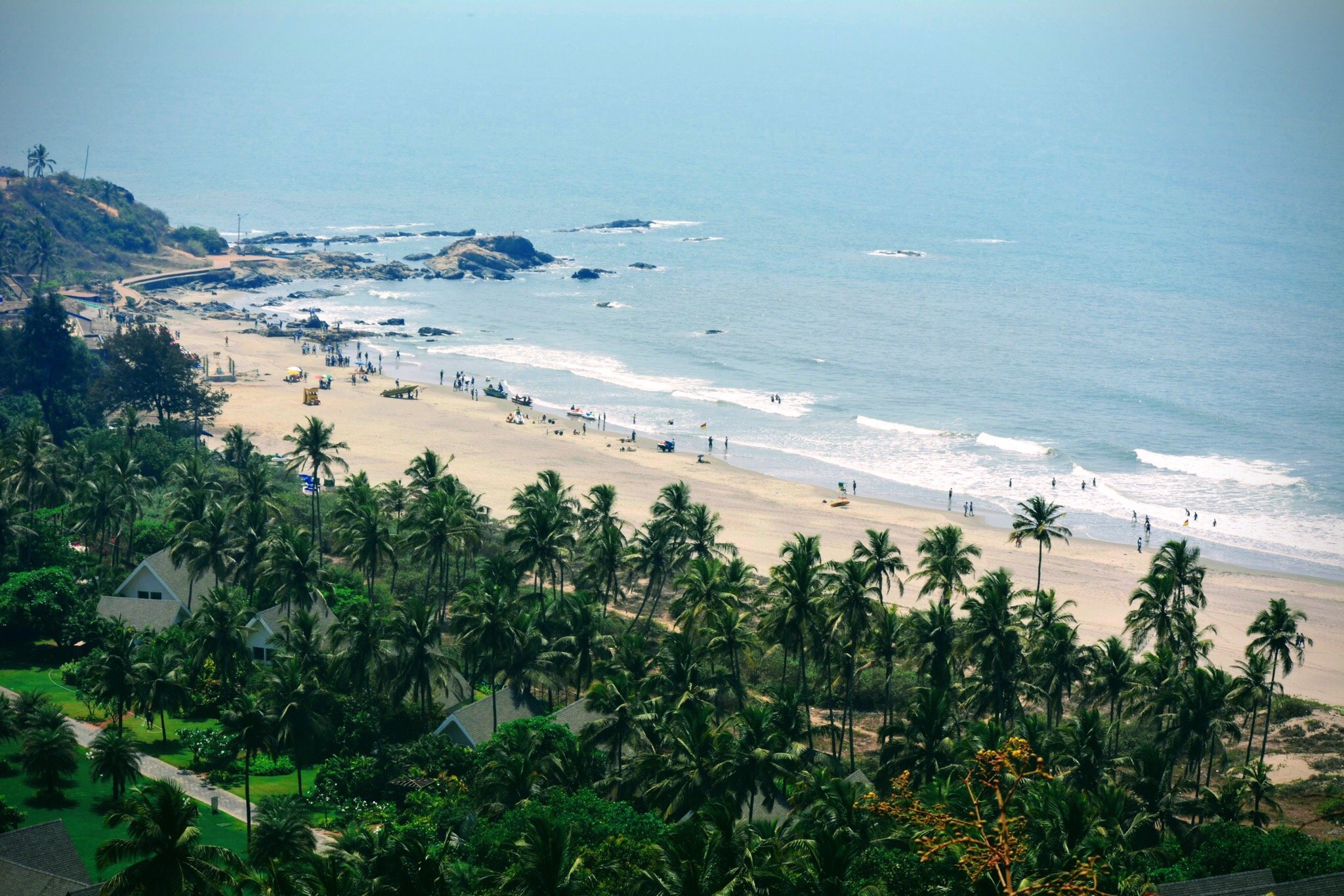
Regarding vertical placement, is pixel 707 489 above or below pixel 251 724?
above

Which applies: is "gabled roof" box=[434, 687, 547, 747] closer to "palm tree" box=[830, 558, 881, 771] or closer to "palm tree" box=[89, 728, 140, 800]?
"palm tree" box=[89, 728, 140, 800]

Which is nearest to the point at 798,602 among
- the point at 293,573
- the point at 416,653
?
the point at 416,653

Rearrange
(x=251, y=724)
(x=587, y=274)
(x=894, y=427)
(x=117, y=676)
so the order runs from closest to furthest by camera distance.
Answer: (x=251, y=724)
(x=117, y=676)
(x=894, y=427)
(x=587, y=274)

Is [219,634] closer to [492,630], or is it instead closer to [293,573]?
[293,573]

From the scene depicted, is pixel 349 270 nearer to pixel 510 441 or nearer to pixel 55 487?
pixel 510 441

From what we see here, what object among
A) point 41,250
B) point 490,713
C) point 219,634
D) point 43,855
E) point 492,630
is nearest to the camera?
point 43,855

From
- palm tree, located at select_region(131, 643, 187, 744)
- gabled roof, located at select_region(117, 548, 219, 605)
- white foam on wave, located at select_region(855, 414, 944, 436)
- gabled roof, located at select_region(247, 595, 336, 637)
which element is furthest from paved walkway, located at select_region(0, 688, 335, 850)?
white foam on wave, located at select_region(855, 414, 944, 436)
